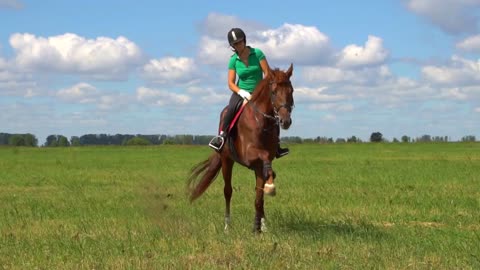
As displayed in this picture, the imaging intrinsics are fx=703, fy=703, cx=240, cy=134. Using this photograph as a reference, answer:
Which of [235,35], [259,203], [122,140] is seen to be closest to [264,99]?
[235,35]

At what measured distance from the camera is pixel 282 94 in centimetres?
998

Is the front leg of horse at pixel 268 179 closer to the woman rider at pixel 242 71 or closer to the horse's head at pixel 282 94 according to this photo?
the horse's head at pixel 282 94

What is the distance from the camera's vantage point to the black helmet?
1090 centimetres

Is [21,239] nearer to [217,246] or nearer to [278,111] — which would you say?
[217,246]

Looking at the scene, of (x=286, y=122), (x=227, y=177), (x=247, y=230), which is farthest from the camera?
(x=227, y=177)

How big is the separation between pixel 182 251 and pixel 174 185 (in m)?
14.3

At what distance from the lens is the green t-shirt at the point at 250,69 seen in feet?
36.7

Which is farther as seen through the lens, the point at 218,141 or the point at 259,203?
the point at 218,141

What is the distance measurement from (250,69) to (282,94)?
1.38 meters

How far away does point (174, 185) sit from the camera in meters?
23.1

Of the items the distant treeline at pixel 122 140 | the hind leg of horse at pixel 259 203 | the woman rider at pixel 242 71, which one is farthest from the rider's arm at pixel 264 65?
the distant treeline at pixel 122 140

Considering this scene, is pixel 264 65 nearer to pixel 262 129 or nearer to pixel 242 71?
pixel 242 71

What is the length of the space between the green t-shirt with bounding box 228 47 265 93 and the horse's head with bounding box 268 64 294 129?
887 mm

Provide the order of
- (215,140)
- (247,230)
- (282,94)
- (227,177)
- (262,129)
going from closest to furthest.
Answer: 1. (282,94)
2. (262,129)
3. (247,230)
4. (215,140)
5. (227,177)
